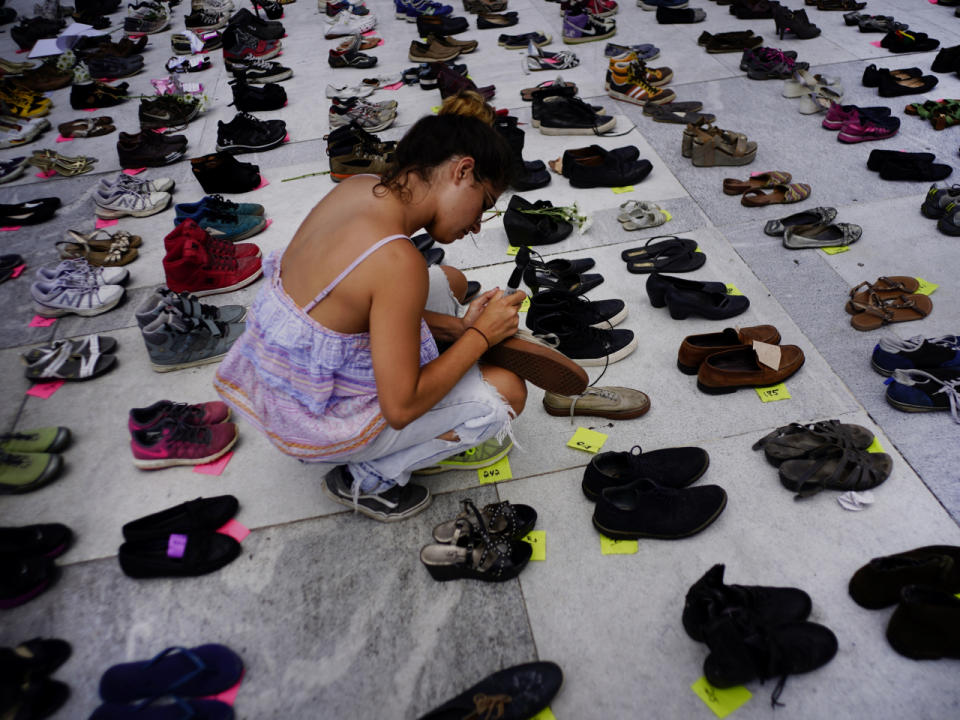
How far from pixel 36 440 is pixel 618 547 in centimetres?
239

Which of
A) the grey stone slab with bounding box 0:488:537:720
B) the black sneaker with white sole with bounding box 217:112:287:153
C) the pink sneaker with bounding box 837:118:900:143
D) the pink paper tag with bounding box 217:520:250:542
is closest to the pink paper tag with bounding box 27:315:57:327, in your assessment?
the grey stone slab with bounding box 0:488:537:720

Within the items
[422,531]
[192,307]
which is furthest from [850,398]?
[192,307]

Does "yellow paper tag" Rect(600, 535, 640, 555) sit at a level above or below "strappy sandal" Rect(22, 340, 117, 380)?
above

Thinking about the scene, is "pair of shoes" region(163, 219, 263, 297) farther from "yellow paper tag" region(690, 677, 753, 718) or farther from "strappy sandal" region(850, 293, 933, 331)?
"strappy sandal" region(850, 293, 933, 331)

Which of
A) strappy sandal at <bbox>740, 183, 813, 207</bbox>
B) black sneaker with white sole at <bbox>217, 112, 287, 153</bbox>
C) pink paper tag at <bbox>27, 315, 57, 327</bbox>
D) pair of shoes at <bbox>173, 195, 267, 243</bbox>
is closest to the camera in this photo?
pink paper tag at <bbox>27, 315, 57, 327</bbox>

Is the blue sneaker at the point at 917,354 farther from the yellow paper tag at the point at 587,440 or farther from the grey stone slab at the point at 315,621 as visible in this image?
the grey stone slab at the point at 315,621

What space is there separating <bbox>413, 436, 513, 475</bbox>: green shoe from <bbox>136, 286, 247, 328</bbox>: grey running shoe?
4.73ft

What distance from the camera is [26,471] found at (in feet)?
7.92

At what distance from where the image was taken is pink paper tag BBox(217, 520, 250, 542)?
2.20m

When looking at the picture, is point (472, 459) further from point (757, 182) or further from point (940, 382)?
point (757, 182)

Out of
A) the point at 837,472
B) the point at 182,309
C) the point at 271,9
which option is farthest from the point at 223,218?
the point at 271,9

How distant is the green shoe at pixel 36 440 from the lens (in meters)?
2.52

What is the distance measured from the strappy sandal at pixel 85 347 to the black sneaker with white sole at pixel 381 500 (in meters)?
1.65

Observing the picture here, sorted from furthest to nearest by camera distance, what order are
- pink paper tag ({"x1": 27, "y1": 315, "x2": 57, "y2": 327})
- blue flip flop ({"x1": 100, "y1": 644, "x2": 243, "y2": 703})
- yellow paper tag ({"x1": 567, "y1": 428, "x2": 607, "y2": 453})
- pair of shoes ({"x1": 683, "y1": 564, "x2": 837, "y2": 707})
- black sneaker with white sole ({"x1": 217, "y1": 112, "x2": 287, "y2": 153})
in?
black sneaker with white sole ({"x1": 217, "y1": 112, "x2": 287, "y2": 153}), pink paper tag ({"x1": 27, "y1": 315, "x2": 57, "y2": 327}), yellow paper tag ({"x1": 567, "y1": 428, "x2": 607, "y2": 453}), blue flip flop ({"x1": 100, "y1": 644, "x2": 243, "y2": 703}), pair of shoes ({"x1": 683, "y1": 564, "x2": 837, "y2": 707})
